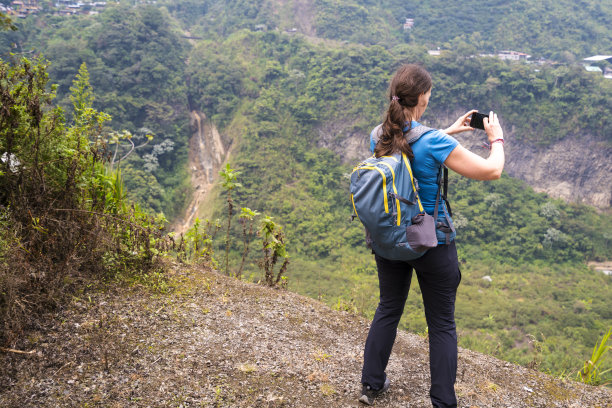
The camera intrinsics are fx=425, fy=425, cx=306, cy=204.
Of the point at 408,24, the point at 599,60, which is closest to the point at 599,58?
the point at 599,60

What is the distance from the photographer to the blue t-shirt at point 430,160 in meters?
1.39

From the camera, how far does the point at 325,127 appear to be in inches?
747

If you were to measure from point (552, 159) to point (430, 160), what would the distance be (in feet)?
66.5

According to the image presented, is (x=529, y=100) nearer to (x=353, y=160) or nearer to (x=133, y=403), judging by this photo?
(x=353, y=160)

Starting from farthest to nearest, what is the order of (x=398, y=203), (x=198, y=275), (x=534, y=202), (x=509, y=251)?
(x=534, y=202) → (x=509, y=251) → (x=198, y=275) → (x=398, y=203)

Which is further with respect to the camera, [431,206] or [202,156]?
[202,156]

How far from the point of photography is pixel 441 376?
1513mm

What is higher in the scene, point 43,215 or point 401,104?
point 401,104

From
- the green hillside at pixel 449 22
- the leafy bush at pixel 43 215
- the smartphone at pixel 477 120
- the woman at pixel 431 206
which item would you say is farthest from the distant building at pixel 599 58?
the leafy bush at pixel 43 215

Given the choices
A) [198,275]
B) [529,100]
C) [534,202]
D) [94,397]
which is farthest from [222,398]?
[529,100]

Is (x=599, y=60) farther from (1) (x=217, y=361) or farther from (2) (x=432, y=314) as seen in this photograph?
(1) (x=217, y=361)

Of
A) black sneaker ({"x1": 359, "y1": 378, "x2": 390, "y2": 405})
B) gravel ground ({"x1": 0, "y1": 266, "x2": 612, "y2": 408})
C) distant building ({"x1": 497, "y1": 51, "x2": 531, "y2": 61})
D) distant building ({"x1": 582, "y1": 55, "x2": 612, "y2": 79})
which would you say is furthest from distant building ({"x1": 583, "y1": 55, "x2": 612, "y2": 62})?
black sneaker ({"x1": 359, "y1": 378, "x2": 390, "y2": 405})

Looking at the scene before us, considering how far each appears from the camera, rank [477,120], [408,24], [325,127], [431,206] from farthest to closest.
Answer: [408,24] → [325,127] → [477,120] → [431,206]

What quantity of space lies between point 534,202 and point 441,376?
18.2 metres
